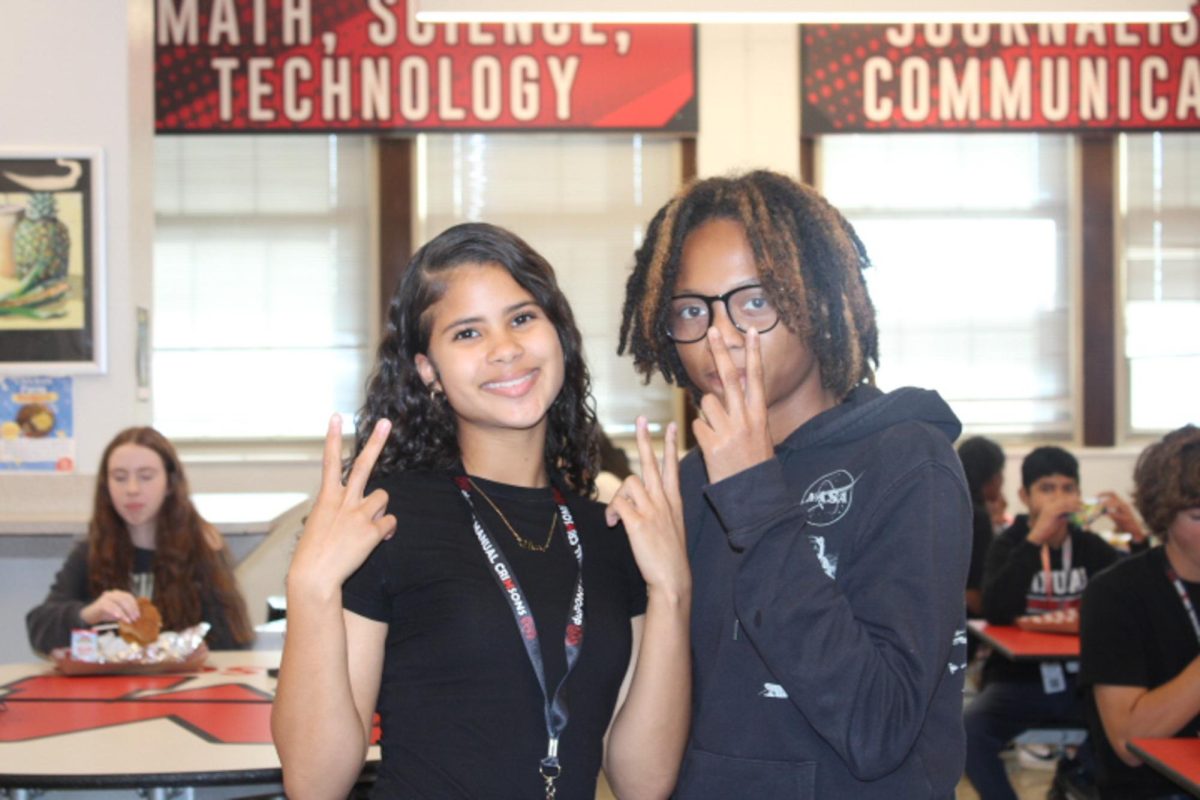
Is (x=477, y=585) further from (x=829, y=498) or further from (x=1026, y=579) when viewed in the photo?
(x=1026, y=579)

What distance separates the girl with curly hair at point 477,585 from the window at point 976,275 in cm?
568

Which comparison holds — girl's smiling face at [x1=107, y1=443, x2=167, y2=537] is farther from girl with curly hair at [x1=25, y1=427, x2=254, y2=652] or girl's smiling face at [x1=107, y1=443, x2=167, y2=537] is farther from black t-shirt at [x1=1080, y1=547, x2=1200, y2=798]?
black t-shirt at [x1=1080, y1=547, x2=1200, y2=798]

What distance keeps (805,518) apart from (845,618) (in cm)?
11

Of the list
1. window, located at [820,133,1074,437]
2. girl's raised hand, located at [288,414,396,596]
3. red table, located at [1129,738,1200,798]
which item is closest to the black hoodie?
girl's raised hand, located at [288,414,396,596]

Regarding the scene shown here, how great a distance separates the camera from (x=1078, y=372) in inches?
273

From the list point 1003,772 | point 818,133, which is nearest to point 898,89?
point 818,133

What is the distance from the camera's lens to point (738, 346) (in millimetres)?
1281

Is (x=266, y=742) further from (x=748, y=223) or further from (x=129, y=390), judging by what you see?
(x=129, y=390)

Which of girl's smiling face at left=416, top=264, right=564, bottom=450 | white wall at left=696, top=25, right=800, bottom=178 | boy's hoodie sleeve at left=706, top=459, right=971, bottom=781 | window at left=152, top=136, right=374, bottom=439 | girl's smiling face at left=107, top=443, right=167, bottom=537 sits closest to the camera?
boy's hoodie sleeve at left=706, top=459, right=971, bottom=781

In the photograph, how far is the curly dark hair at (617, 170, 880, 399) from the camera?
1293 mm

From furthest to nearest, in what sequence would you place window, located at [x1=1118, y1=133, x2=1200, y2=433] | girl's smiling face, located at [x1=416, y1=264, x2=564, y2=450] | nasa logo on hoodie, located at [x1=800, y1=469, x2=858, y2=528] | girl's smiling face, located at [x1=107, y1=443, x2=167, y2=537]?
1. window, located at [x1=1118, y1=133, x2=1200, y2=433]
2. girl's smiling face, located at [x1=107, y1=443, x2=167, y2=537]
3. girl's smiling face, located at [x1=416, y1=264, x2=564, y2=450]
4. nasa logo on hoodie, located at [x1=800, y1=469, x2=858, y2=528]

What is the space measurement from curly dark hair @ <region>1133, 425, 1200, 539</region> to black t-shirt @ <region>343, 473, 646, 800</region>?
5.58ft

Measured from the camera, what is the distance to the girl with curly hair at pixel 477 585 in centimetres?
131

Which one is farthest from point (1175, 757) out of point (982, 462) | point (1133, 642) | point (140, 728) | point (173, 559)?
point (982, 462)
